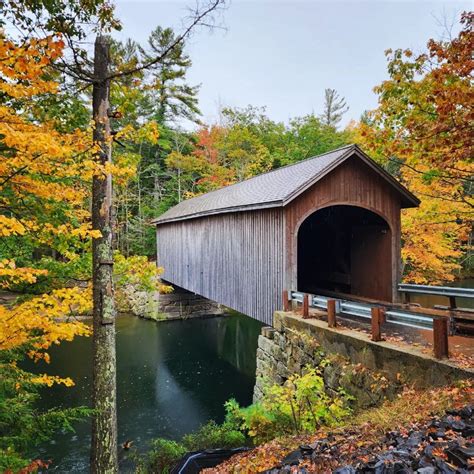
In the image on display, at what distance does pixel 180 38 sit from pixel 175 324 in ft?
47.6

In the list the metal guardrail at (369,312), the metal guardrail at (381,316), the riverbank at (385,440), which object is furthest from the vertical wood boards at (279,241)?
the riverbank at (385,440)

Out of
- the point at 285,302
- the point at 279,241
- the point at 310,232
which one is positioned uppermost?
the point at 310,232

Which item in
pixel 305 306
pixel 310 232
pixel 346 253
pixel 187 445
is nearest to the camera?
pixel 187 445

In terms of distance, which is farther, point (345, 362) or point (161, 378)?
point (161, 378)

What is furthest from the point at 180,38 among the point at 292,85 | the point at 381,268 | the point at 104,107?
the point at 292,85

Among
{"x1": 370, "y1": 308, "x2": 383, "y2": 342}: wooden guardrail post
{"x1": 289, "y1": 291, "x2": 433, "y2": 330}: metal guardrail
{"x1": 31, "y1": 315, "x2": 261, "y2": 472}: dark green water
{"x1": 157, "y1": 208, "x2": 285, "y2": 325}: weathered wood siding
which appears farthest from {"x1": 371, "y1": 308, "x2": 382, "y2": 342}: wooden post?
{"x1": 31, "y1": 315, "x2": 261, "y2": 472}: dark green water

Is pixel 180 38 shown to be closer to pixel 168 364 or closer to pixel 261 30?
pixel 168 364

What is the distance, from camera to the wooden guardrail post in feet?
15.8

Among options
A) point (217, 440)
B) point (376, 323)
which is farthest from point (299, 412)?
point (376, 323)

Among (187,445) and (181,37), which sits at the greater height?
(181,37)

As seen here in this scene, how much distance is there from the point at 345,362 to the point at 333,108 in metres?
34.3

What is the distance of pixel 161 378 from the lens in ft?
35.2

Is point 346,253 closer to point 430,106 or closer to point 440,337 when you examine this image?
point 430,106

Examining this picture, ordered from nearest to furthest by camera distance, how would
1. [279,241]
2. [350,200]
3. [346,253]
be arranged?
[279,241] < [350,200] < [346,253]
